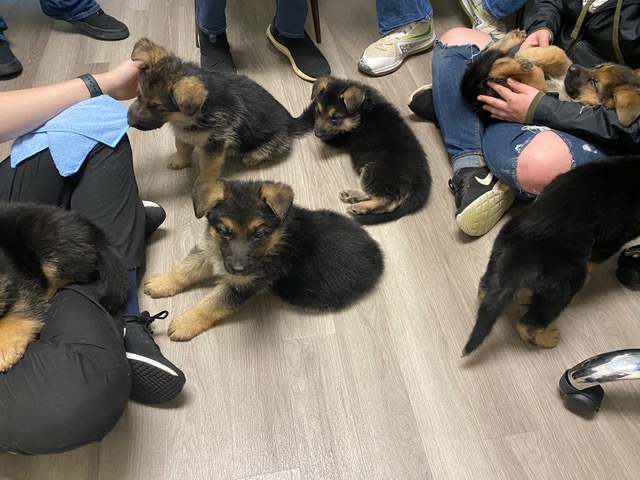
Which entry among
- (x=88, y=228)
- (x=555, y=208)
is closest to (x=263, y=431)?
(x=88, y=228)

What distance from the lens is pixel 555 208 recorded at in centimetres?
Result: 175

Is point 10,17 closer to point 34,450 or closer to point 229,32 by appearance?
point 229,32

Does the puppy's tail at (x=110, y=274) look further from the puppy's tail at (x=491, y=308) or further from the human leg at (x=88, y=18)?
the human leg at (x=88, y=18)

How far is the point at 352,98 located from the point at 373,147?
286 millimetres

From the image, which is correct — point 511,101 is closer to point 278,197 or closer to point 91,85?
point 278,197

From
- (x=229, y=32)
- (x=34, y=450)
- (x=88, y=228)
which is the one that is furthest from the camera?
(x=229, y=32)

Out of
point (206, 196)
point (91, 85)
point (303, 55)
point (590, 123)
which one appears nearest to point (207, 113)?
point (91, 85)

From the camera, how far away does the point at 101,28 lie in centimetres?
343

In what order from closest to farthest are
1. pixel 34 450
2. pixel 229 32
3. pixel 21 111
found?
1. pixel 34 450
2. pixel 21 111
3. pixel 229 32

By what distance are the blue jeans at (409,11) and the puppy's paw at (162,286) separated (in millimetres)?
2251

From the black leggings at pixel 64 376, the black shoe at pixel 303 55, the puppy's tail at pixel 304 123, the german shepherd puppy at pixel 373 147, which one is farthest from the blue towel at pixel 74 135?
the black shoe at pixel 303 55

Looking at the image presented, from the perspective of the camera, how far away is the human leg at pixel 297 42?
10.3 feet

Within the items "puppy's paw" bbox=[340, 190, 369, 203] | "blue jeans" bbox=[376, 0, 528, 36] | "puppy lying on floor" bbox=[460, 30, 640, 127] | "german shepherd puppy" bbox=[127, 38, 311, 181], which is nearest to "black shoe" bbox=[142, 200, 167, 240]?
"german shepherd puppy" bbox=[127, 38, 311, 181]

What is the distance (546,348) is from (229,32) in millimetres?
3045
